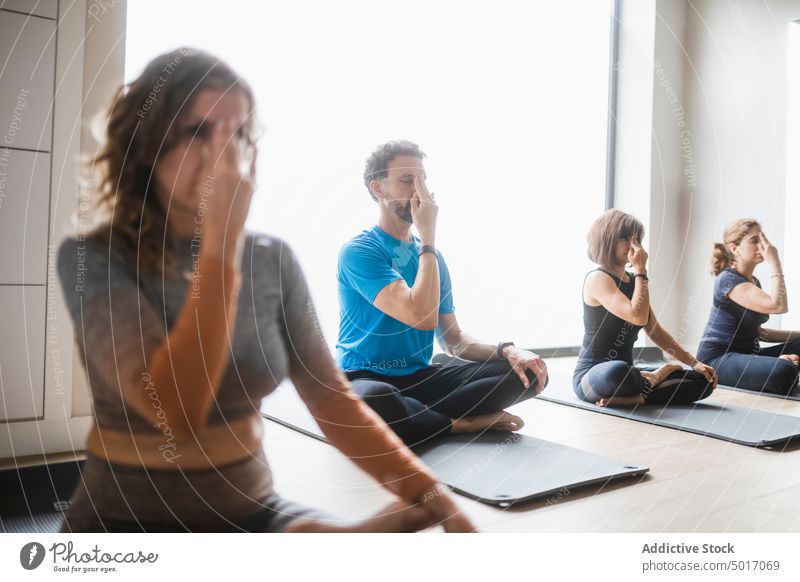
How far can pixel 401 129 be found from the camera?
1211mm

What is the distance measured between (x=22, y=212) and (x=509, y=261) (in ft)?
4.70

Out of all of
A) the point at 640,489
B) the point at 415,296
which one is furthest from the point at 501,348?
the point at 640,489

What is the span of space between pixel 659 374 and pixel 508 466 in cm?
71

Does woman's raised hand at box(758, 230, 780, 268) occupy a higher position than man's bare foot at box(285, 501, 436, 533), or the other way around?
woman's raised hand at box(758, 230, 780, 268)

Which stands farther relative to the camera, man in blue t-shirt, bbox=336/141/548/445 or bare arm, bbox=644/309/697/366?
bare arm, bbox=644/309/697/366

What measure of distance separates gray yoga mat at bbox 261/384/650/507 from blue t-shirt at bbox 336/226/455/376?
→ 15cm

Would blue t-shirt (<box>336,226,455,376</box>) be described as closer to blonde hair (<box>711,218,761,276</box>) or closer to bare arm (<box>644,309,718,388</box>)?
bare arm (<box>644,309,718,388</box>)

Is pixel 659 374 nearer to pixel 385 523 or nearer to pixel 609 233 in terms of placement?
pixel 609 233

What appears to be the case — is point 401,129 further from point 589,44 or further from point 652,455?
point 589,44

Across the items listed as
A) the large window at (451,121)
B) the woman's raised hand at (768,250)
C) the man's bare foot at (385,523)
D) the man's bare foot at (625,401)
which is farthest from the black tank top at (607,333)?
the man's bare foot at (385,523)

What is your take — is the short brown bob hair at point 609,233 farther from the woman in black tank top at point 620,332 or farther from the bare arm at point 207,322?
the bare arm at point 207,322

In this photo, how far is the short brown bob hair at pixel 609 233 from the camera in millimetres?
1550

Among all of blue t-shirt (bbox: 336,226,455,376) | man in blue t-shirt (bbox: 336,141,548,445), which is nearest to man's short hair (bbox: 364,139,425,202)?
man in blue t-shirt (bbox: 336,141,548,445)

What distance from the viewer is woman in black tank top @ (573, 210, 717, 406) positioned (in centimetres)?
152
